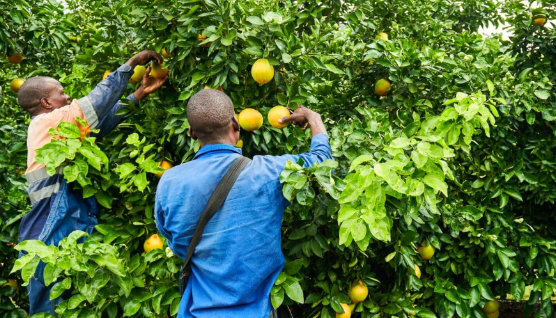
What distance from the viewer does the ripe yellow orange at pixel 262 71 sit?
2.23m

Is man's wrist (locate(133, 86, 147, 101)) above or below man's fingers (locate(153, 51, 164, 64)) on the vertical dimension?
below

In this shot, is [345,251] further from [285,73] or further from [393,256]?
[285,73]

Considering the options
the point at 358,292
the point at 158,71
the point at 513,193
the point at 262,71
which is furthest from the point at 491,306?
the point at 158,71

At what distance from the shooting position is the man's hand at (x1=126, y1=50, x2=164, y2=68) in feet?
8.59

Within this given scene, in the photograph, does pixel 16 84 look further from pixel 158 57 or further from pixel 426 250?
pixel 426 250

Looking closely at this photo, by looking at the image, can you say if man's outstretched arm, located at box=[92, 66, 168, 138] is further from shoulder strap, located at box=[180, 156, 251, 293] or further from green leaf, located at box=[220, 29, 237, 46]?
shoulder strap, located at box=[180, 156, 251, 293]

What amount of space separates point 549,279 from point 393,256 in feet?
4.71

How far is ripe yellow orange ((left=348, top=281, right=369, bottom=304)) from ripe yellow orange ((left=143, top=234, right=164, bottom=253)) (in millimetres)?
1018

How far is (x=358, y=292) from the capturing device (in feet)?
8.13

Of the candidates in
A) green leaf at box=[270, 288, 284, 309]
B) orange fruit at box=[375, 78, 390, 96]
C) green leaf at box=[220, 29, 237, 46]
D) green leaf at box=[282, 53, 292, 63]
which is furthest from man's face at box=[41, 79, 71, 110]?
orange fruit at box=[375, 78, 390, 96]

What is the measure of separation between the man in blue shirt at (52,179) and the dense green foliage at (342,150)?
116 mm

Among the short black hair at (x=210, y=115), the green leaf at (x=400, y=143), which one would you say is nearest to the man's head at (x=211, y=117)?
the short black hair at (x=210, y=115)

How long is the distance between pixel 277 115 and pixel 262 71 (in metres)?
0.22

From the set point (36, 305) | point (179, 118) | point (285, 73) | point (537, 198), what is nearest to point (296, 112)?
point (285, 73)
